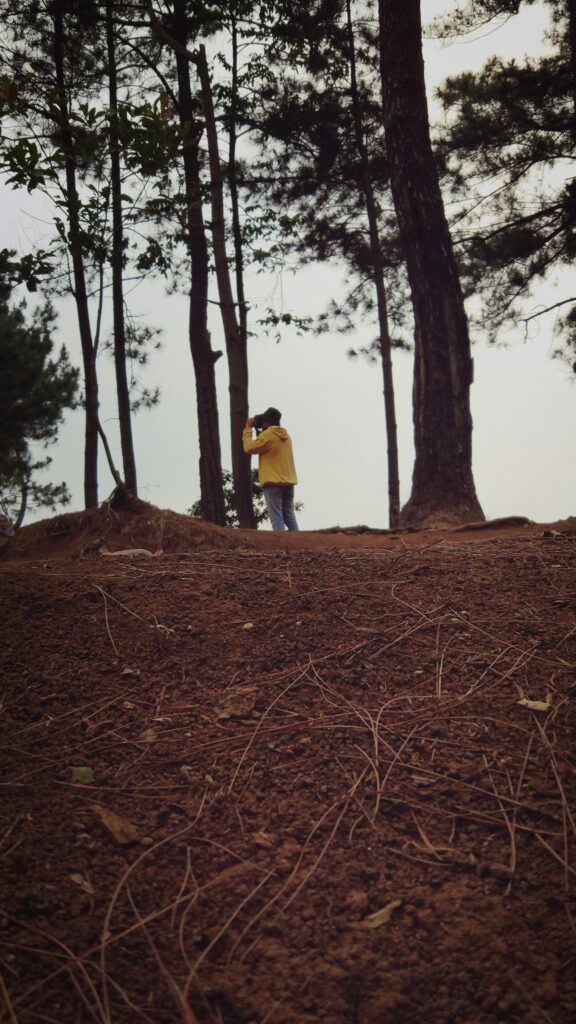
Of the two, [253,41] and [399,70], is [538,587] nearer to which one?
[399,70]

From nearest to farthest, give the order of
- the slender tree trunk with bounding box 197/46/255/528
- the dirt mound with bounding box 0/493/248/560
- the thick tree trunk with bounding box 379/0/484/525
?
the dirt mound with bounding box 0/493/248/560 < the thick tree trunk with bounding box 379/0/484/525 < the slender tree trunk with bounding box 197/46/255/528

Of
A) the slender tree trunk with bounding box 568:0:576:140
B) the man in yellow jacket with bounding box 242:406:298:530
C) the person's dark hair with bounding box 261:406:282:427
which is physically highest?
the slender tree trunk with bounding box 568:0:576:140

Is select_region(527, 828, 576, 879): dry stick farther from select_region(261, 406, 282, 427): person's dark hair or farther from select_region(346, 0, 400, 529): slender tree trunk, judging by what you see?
select_region(346, 0, 400, 529): slender tree trunk

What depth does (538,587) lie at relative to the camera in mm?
3820

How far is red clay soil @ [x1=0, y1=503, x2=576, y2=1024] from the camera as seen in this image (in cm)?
174

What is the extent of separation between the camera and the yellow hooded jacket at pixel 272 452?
345 inches

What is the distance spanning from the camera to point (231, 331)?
1090 cm

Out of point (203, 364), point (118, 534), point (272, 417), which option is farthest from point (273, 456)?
point (118, 534)

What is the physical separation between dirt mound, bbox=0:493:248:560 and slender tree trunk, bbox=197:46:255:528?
464cm

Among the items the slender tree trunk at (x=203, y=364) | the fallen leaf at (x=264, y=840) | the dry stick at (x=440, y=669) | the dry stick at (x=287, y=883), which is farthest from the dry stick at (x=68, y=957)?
the slender tree trunk at (x=203, y=364)

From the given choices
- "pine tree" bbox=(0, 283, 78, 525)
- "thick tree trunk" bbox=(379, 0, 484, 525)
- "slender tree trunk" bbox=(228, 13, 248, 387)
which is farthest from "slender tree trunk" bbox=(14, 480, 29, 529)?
"thick tree trunk" bbox=(379, 0, 484, 525)

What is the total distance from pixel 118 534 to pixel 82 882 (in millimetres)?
4065

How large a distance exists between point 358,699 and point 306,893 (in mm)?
936

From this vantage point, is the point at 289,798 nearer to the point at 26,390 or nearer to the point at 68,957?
the point at 68,957
